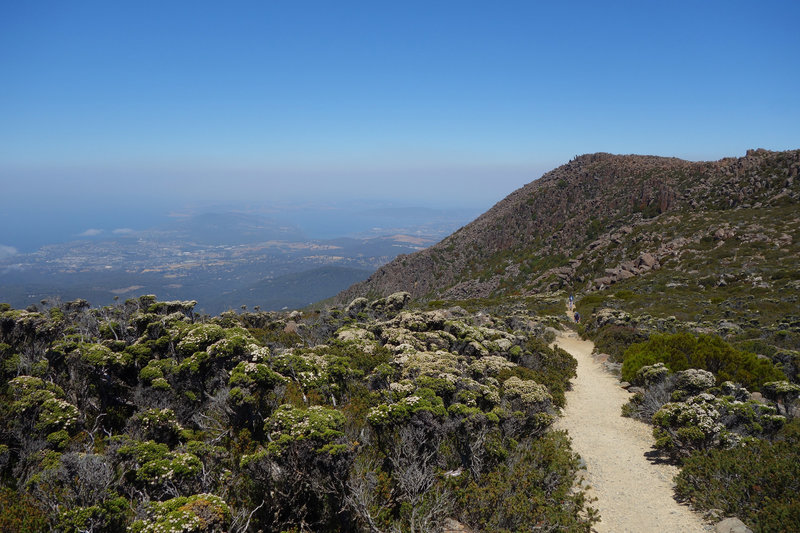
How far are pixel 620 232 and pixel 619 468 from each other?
53.1 metres

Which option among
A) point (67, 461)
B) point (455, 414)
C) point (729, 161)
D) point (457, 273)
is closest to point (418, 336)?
point (455, 414)

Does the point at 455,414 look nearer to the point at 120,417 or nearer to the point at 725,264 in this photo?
the point at 120,417

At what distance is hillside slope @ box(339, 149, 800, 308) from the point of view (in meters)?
39.9

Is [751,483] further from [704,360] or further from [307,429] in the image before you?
[704,360]

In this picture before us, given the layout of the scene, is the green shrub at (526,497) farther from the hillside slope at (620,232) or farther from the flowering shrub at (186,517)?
the hillside slope at (620,232)

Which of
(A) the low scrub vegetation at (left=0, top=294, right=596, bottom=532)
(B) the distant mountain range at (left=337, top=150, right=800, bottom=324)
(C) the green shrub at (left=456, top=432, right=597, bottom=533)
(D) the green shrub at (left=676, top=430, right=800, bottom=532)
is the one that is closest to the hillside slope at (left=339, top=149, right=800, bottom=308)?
(B) the distant mountain range at (left=337, top=150, right=800, bottom=324)

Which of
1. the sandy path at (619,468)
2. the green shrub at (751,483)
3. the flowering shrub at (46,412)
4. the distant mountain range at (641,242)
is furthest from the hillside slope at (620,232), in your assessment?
the flowering shrub at (46,412)

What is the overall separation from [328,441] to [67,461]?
→ 3.76m

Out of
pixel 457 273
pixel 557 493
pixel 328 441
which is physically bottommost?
pixel 457 273

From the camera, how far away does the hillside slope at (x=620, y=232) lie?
3991cm

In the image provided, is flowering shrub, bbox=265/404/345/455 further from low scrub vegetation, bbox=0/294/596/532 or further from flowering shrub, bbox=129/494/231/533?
flowering shrub, bbox=129/494/231/533

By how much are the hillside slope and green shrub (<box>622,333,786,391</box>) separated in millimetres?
21921

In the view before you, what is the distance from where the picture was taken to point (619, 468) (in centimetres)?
968

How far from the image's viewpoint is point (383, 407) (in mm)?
7820
